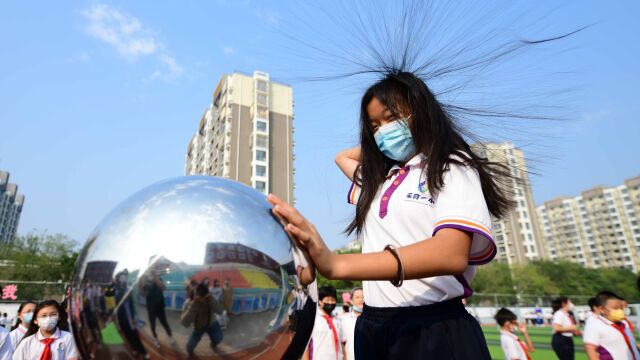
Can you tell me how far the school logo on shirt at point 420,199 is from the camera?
1842 millimetres

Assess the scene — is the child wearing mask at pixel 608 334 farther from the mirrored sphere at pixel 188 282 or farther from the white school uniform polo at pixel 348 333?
the mirrored sphere at pixel 188 282

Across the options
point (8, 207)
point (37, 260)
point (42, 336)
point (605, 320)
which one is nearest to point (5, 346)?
point (42, 336)

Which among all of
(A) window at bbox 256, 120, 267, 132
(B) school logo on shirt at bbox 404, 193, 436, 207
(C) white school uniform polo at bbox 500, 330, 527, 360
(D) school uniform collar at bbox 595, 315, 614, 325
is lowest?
(C) white school uniform polo at bbox 500, 330, 527, 360

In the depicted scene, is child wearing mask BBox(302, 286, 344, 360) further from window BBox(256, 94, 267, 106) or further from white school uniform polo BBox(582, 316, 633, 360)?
window BBox(256, 94, 267, 106)

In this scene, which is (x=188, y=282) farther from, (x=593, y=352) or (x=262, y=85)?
(x=262, y=85)

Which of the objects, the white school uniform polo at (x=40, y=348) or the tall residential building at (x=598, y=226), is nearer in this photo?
the white school uniform polo at (x=40, y=348)

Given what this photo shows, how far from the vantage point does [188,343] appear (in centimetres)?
125

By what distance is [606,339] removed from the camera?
22.5ft

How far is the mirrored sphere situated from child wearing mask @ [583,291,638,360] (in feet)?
25.3

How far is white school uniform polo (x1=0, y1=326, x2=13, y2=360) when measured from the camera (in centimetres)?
670

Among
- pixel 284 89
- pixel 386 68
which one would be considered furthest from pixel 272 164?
pixel 386 68

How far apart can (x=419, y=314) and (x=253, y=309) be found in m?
0.87

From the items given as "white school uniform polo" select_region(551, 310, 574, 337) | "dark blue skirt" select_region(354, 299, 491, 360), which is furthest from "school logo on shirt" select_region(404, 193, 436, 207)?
"white school uniform polo" select_region(551, 310, 574, 337)

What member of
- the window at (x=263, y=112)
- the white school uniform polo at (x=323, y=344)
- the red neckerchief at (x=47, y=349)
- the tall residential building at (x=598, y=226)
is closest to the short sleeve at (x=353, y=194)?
the white school uniform polo at (x=323, y=344)
